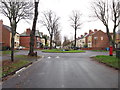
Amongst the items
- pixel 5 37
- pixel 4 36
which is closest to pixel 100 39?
pixel 5 37

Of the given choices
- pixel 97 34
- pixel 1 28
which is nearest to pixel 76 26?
pixel 97 34

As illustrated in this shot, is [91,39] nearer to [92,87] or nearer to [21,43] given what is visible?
[21,43]

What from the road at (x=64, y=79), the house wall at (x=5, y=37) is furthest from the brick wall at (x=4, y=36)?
the road at (x=64, y=79)

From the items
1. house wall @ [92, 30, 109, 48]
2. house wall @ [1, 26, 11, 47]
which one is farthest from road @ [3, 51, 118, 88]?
house wall @ [92, 30, 109, 48]

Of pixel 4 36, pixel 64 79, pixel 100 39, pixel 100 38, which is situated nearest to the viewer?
pixel 64 79

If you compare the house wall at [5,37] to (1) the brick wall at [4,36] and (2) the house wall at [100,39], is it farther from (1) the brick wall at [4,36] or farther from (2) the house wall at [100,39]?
(2) the house wall at [100,39]

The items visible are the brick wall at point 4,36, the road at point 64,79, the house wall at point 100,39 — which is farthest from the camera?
the house wall at point 100,39

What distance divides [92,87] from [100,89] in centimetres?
33

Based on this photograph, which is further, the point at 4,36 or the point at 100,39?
the point at 100,39

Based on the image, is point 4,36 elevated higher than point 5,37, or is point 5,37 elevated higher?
point 4,36

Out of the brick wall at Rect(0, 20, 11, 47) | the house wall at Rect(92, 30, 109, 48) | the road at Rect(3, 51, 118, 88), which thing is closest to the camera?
the road at Rect(3, 51, 118, 88)

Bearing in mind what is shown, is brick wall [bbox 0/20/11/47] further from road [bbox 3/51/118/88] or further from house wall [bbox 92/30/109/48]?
road [bbox 3/51/118/88]

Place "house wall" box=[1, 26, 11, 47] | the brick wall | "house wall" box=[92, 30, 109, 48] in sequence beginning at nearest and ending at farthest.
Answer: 1. the brick wall
2. "house wall" box=[1, 26, 11, 47]
3. "house wall" box=[92, 30, 109, 48]

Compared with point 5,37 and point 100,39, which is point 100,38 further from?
point 5,37
